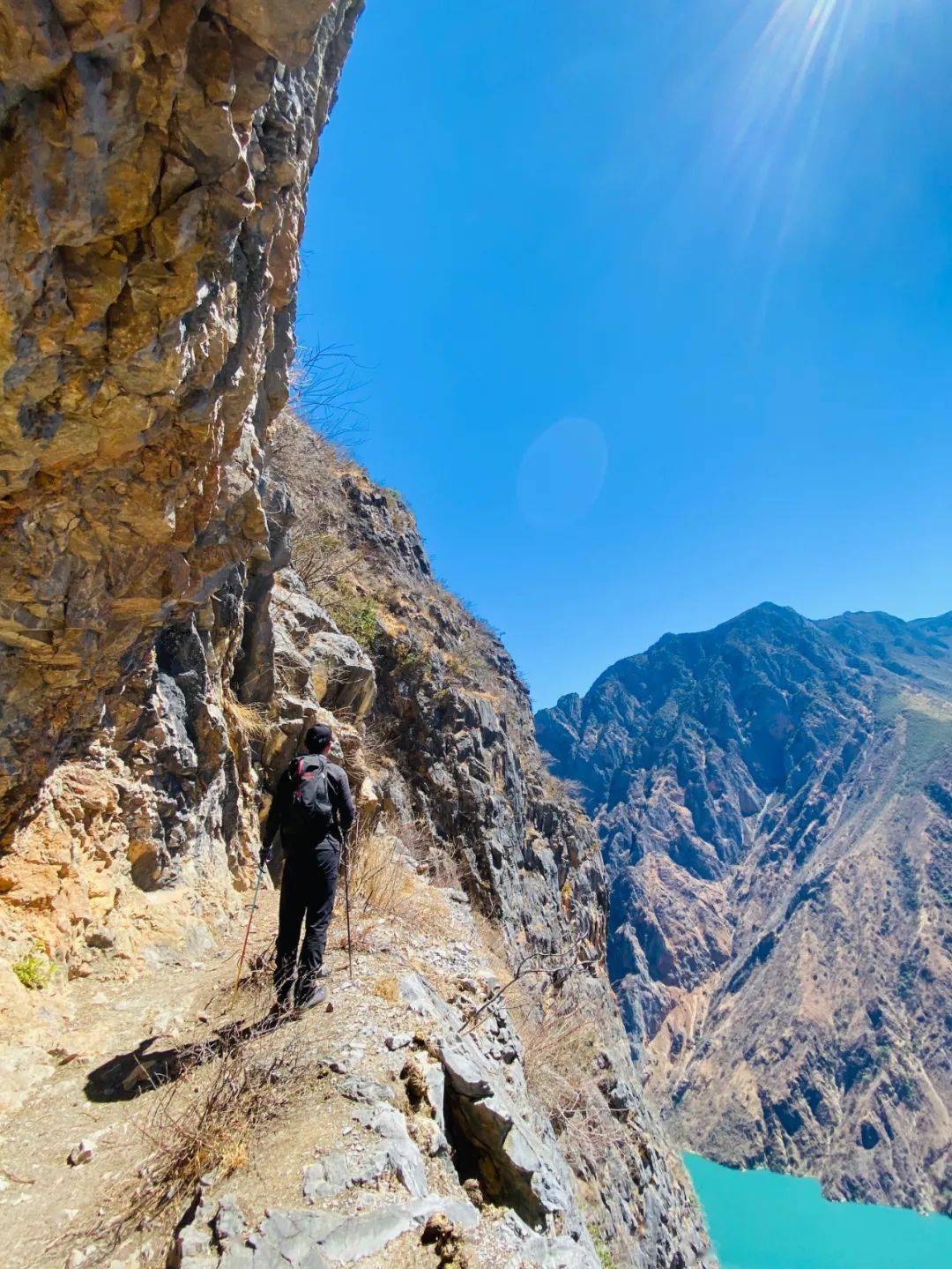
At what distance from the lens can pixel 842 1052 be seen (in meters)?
66.4

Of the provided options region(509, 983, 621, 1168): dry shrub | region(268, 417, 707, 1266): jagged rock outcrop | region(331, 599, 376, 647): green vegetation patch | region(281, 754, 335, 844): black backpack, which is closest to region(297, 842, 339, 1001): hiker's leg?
region(281, 754, 335, 844): black backpack

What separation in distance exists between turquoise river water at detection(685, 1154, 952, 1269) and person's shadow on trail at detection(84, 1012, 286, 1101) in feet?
211

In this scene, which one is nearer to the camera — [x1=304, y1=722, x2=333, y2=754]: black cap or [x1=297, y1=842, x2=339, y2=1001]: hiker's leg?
[x1=297, y1=842, x2=339, y2=1001]: hiker's leg

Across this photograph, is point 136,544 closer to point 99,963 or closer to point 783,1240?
point 99,963

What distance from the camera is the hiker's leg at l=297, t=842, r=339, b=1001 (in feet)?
13.4

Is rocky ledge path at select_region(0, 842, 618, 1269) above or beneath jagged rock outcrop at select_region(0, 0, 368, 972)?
beneath

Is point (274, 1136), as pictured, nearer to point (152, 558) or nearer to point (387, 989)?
point (387, 989)

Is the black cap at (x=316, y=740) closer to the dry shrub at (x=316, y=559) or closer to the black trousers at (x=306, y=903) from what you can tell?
the black trousers at (x=306, y=903)

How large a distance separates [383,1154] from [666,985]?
104104mm

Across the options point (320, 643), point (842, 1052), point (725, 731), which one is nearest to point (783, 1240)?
point (842, 1052)

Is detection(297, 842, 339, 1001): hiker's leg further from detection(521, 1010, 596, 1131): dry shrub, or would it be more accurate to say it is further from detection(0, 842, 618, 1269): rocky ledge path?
detection(521, 1010, 596, 1131): dry shrub

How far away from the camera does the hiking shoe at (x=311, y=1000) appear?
386 centimetres

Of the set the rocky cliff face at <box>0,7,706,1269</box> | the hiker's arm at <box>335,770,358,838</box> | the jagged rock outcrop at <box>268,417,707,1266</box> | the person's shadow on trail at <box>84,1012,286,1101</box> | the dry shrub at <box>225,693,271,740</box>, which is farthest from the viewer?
the jagged rock outcrop at <box>268,417,707,1266</box>

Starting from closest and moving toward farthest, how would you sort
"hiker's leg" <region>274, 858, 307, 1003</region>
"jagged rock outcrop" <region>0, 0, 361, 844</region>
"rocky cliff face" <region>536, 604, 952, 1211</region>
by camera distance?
"jagged rock outcrop" <region>0, 0, 361, 844</region>, "hiker's leg" <region>274, 858, 307, 1003</region>, "rocky cliff face" <region>536, 604, 952, 1211</region>
